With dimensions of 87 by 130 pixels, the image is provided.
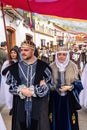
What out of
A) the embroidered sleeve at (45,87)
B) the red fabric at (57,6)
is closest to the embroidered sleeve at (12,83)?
the embroidered sleeve at (45,87)

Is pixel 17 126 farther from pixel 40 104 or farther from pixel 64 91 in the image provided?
pixel 64 91

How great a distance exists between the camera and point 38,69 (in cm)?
382

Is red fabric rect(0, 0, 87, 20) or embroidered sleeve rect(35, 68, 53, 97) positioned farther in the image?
red fabric rect(0, 0, 87, 20)

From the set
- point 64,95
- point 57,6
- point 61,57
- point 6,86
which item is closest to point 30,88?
point 64,95

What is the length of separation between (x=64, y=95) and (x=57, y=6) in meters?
1.23

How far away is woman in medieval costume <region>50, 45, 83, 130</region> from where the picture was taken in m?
4.41

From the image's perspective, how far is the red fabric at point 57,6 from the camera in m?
4.30

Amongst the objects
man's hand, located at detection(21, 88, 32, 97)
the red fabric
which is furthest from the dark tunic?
the red fabric

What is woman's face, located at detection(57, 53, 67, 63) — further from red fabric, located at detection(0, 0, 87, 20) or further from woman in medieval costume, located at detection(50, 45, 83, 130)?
red fabric, located at detection(0, 0, 87, 20)

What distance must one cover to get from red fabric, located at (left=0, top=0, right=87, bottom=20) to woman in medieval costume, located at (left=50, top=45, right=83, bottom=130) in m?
0.60

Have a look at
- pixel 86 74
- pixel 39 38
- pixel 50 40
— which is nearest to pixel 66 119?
pixel 86 74

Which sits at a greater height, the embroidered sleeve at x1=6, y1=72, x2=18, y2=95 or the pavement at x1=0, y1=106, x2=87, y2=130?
the embroidered sleeve at x1=6, y1=72, x2=18, y2=95

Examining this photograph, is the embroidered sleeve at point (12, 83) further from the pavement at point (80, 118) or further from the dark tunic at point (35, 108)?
the pavement at point (80, 118)

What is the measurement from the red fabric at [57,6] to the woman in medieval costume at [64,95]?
1.96 ft
